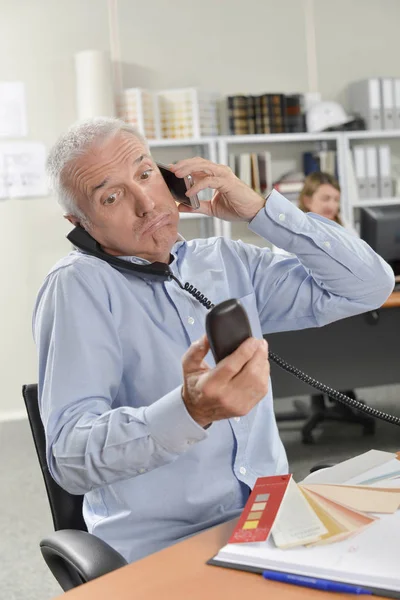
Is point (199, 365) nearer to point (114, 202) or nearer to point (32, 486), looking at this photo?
point (114, 202)

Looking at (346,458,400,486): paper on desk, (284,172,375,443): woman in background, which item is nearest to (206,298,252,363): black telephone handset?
(346,458,400,486): paper on desk

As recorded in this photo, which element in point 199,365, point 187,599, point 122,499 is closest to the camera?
point 187,599

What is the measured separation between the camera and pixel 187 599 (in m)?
0.87

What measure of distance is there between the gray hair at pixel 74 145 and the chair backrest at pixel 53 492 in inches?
14.2

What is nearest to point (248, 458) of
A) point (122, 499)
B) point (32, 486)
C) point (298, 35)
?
point (122, 499)

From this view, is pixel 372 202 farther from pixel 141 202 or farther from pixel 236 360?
pixel 236 360

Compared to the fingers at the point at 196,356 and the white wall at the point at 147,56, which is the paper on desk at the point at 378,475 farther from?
the white wall at the point at 147,56

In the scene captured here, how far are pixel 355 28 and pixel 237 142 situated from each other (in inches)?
52.5

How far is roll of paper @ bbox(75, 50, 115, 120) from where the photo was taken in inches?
208

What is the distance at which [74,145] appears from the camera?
1462 millimetres

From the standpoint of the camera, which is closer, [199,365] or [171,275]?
[199,365]

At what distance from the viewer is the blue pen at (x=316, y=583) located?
2.74ft

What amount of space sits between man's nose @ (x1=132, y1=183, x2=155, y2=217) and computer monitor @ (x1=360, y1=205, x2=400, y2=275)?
219 cm

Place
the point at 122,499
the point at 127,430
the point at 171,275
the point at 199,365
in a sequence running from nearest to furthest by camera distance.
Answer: the point at 199,365, the point at 127,430, the point at 122,499, the point at 171,275
